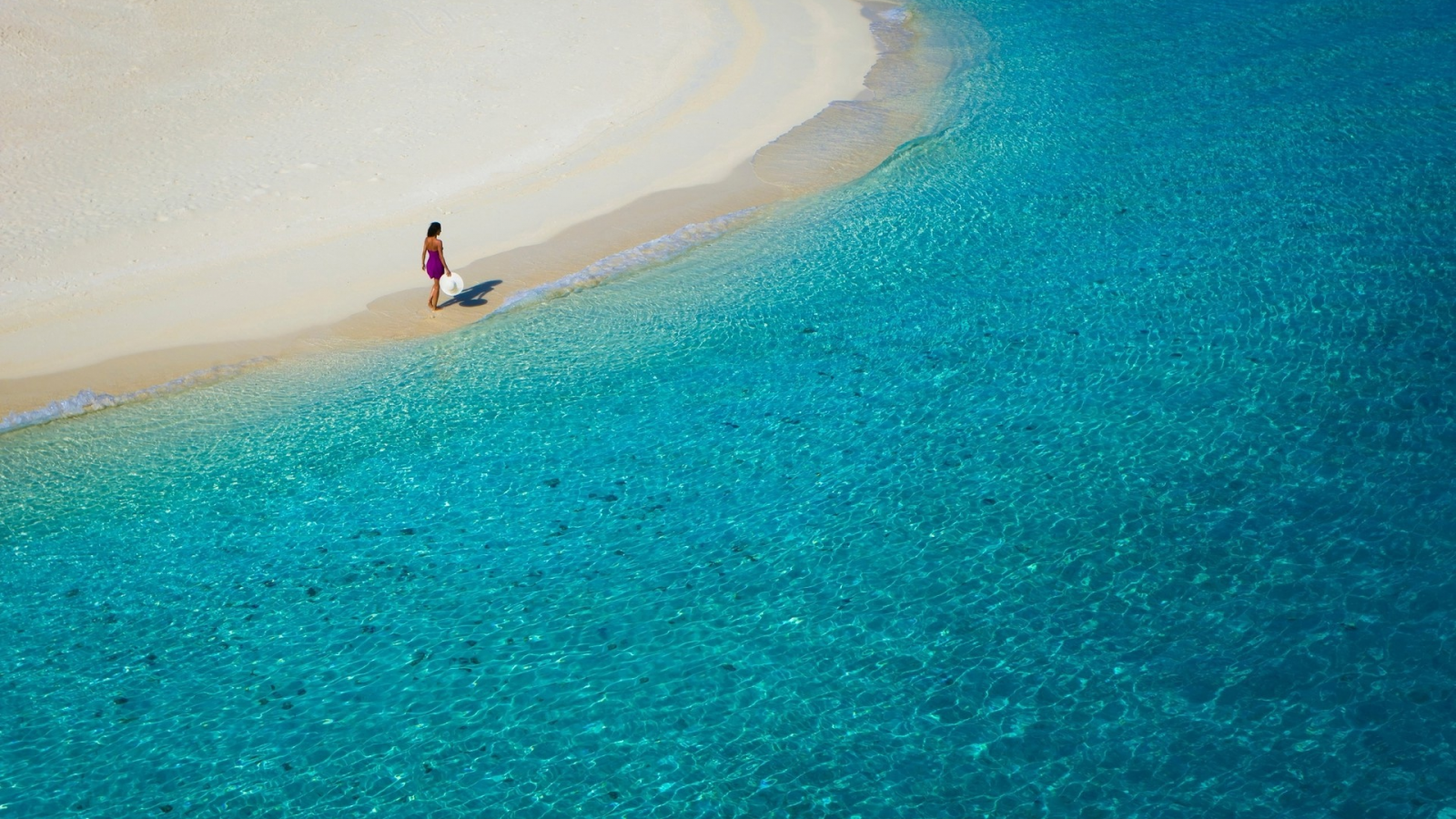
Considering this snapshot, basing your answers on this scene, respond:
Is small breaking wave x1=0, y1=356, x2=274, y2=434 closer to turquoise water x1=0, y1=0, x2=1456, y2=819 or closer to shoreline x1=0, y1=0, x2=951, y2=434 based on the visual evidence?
shoreline x1=0, y1=0, x2=951, y2=434

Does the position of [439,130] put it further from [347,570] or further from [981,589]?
[981,589]

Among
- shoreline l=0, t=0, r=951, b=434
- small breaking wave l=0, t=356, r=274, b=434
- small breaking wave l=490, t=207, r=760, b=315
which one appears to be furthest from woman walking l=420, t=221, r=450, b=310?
small breaking wave l=0, t=356, r=274, b=434

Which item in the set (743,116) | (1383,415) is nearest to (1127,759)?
(1383,415)

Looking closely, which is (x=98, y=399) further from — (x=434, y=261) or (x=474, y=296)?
(x=474, y=296)

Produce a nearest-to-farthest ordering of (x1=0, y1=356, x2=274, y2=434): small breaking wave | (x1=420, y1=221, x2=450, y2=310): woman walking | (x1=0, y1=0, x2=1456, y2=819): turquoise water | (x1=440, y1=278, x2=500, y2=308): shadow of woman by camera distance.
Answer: (x1=0, y1=0, x2=1456, y2=819): turquoise water
(x1=0, y1=356, x2=274, y2=434): small breaking wave
(x1=420, y1=221, x2=450, y2=310): woman walking
(x1=440, y1=278, x2=500, y2=308): shadow of woman

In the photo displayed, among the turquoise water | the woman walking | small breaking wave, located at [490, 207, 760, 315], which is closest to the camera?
the turquoise water
